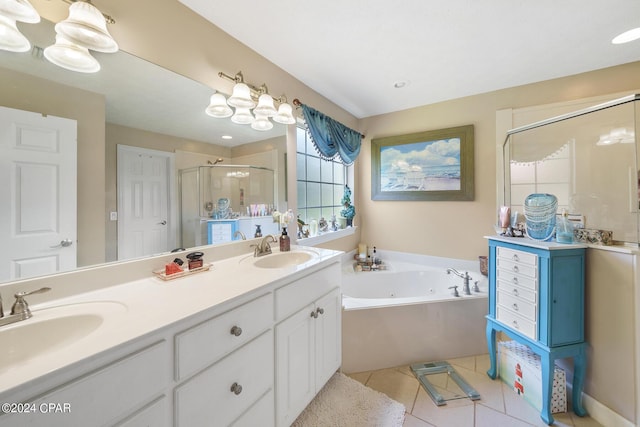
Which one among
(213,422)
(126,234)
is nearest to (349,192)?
(126,234)

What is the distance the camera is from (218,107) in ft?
4.94

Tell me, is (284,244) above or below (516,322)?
above

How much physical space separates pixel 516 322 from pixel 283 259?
1615mm

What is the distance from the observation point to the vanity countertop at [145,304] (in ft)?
1.78

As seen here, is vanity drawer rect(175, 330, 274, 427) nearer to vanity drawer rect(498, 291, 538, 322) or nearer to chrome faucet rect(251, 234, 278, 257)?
chrome faucet rect(251, 234, 278, 257)

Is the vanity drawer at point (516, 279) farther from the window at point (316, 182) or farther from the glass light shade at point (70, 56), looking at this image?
the glass light shade at point (70, 56)

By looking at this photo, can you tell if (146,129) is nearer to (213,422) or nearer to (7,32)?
(7,32)

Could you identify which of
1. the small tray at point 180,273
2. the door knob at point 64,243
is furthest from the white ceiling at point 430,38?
the small tray at point 180,273

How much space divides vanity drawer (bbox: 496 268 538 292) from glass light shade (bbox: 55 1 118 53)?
251 centimetres

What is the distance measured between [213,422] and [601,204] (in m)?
2.57

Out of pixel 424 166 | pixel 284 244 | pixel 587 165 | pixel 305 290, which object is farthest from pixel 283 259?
pixel 587 165

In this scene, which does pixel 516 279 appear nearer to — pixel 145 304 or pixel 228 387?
pixel 228 387

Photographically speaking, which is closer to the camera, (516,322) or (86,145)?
(86,145)

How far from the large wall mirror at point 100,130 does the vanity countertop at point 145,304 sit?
0.73 ft
